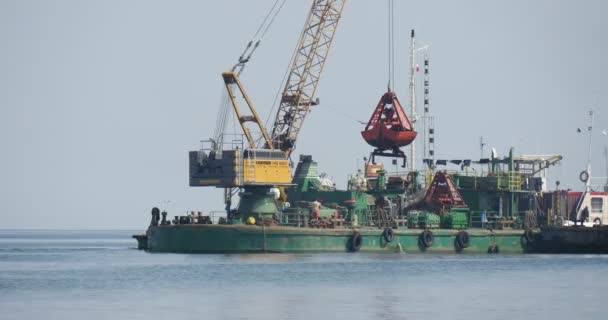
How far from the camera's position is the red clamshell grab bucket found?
10862 centimetres

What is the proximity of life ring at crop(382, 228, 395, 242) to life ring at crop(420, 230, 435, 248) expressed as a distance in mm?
2701

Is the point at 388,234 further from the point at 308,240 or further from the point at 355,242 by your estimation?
the point at 308,240

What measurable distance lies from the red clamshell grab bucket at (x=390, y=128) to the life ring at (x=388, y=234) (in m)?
16.1

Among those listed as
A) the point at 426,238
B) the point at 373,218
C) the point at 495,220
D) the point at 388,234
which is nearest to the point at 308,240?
the point at 388,234

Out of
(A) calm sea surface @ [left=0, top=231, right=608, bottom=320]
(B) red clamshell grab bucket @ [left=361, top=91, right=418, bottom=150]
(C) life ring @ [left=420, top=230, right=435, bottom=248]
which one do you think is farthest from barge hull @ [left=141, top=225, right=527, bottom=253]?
(B) red clamshell grab bucket @ [left=361, top=91, right=418, bottom=150]

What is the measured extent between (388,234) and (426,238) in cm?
354

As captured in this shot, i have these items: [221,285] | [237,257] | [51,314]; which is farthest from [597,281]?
[51,314]

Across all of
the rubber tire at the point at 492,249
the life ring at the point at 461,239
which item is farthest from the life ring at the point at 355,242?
the rubber tire at the point at 492,249

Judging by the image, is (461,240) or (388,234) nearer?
(388,234)

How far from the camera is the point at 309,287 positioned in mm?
66312

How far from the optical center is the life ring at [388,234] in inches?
3688

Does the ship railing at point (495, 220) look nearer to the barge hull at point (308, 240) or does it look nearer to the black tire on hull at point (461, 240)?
the barge hull at point (308, 240)

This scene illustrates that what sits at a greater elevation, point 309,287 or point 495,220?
point 495,220

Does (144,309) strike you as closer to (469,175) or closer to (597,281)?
(597,281)
